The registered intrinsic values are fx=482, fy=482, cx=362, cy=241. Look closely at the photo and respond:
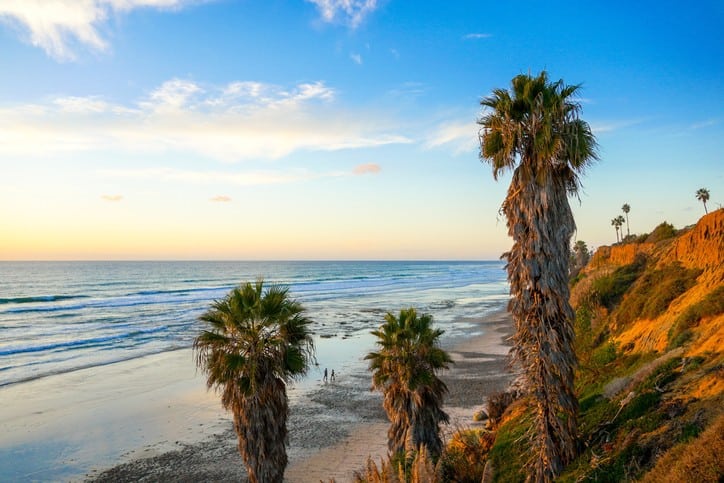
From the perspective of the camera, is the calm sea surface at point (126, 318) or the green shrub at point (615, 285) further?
the calm sea surface at point (126, 318)

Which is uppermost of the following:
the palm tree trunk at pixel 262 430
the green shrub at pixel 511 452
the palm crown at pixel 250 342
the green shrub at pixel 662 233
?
the green shrub at pixel 662 233

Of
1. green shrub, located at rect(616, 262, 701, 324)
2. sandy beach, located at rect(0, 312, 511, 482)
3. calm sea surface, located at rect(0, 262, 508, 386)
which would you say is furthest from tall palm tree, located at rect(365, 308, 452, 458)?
calm sea surface, located at rect(0, 262, 508, 386)

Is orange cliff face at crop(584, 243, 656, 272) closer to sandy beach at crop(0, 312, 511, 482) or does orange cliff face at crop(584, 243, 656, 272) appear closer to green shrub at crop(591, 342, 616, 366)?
sandy beach at crop(0, 312, 511, 482)

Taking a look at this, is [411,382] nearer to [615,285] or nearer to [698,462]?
[698,462]

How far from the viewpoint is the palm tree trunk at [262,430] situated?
1295 cm

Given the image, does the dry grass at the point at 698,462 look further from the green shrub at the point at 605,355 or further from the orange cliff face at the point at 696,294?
the green shrub at the point at 605,355

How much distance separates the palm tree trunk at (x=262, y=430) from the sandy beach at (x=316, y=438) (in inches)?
243

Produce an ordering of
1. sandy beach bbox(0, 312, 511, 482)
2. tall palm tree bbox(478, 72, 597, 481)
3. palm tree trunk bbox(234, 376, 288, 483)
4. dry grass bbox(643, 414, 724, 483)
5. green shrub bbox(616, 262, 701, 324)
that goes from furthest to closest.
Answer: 1. green shrub bbox(616, 262, 701, 324)
2. sandy beach bbox(0, 312, 511, 482)
3. palm tree trunk bbox(234, 376, 288, 483)
4. tall palm tree bbox(478, 72, 597, 481)
5. dry grass bbox(643, 414, 724, 483)

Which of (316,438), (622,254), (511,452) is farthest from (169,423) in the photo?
(622,254)

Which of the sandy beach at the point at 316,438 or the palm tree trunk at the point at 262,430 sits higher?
the palm tree trunk at the point at 262,430

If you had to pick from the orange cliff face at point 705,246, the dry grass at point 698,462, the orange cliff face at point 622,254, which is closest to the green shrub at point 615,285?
the orange cliff face at point 622,254

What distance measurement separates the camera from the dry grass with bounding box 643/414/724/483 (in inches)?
276

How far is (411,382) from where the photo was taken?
1592cm

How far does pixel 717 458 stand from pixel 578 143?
6.80m
